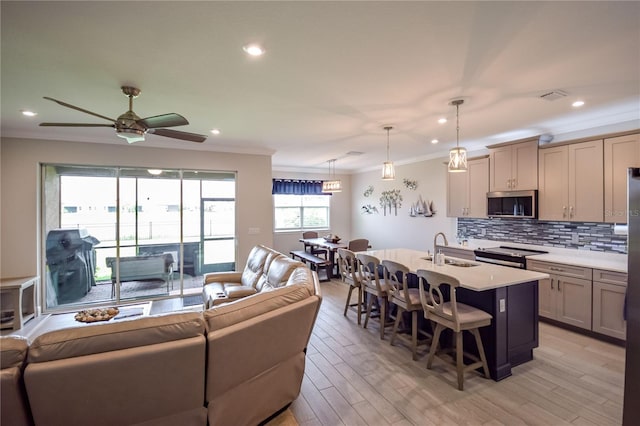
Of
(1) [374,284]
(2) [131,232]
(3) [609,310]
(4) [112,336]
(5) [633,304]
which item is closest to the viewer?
(4) [112,336]

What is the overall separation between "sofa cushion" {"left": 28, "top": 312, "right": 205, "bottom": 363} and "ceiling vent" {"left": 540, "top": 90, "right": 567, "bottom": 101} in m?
3.63

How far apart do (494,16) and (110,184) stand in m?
5.48

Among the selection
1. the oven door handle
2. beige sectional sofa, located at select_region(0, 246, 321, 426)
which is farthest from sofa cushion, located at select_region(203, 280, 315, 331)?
the oven door handle

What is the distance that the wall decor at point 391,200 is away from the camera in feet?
24.2

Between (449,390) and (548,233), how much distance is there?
10.5ft

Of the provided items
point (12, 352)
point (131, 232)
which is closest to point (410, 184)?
point (131, 232)

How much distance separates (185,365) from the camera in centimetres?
168

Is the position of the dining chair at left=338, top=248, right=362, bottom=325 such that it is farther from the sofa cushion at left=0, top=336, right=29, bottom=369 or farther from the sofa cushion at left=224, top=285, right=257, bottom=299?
the sofa cushion at left=0, top=336, right=29, bottom=369

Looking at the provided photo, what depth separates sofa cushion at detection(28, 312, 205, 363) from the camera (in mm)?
1475

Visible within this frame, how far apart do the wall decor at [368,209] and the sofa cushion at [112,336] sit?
691cm

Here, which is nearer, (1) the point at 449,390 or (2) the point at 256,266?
(1) the point at 449,390

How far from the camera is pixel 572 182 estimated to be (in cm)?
395

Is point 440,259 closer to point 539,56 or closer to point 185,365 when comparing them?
point 539,56

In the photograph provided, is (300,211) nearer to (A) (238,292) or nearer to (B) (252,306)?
(A) (238,292)
